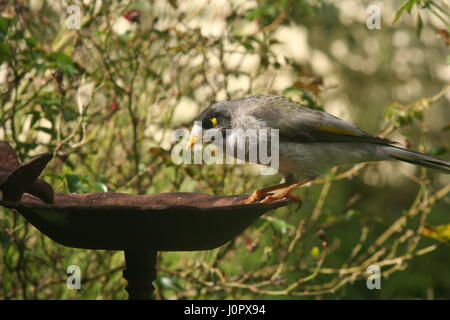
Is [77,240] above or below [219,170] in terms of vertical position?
below

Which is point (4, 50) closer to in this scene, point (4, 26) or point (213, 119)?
point (4, 26)

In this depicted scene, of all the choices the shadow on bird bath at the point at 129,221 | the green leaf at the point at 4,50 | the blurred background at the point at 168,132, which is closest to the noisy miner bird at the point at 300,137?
the blurred background at the point at 168,132

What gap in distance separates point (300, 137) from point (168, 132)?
1.75 metres

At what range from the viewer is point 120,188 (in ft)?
13.8

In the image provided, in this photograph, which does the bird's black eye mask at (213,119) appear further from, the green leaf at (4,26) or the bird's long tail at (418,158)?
the green leaf at (4,26)

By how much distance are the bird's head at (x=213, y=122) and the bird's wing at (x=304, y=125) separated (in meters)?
0.16

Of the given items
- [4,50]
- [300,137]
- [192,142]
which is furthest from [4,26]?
[300,137]

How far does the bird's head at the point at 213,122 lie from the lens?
135 inches

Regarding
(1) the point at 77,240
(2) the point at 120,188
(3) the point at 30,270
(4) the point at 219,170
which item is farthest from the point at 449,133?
(1) the point at 77,240

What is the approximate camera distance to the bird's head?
11.2 ft

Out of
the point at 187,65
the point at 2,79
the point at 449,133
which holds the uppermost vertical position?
the point at 449,133

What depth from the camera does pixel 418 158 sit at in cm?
337
